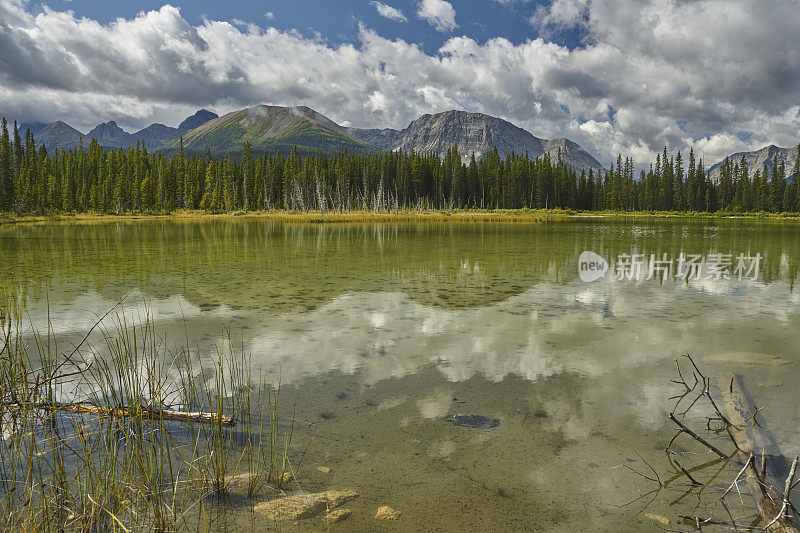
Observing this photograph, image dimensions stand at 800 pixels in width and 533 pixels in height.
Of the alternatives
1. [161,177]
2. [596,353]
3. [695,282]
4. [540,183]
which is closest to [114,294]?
[596,353]

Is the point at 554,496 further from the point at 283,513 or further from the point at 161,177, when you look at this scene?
the point at 161,177

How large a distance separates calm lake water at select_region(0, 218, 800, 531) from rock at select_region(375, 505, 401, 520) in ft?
0.24

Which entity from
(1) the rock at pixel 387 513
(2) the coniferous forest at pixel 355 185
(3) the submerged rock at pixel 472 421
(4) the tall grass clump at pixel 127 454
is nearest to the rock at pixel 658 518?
(3) the submerged rock at pixel 472 421

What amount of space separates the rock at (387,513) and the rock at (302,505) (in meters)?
0.33

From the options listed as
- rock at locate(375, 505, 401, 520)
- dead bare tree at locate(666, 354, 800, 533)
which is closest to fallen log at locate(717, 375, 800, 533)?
dead bare tree at locate(666, 354, 800, 533)

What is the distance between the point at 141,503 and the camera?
4.09 meters

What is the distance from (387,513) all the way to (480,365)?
426 centimetres

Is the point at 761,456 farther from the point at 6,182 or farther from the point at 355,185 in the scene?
the point at 355,185

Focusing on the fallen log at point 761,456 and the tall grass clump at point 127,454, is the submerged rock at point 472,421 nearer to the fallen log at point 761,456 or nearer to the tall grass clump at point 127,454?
the tall grass clump at point 127,454

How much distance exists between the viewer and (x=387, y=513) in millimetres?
4086

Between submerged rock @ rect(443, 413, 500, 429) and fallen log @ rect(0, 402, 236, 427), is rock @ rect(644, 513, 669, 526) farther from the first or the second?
fallen log @ rect(0, 402, 236, 427)

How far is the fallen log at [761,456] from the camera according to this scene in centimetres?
345

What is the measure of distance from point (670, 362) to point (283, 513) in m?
7.19

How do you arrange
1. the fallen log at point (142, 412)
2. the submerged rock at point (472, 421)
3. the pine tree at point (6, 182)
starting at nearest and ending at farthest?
1. the fallen log at point (142, 412)
2. the submerged rock at point (472, 421)
3. the pine tree at point (6, 182)
